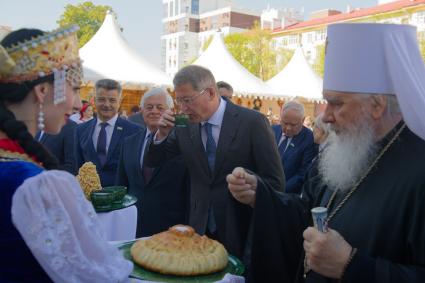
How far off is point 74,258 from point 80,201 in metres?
0.21

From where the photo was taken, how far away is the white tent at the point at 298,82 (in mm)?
19920

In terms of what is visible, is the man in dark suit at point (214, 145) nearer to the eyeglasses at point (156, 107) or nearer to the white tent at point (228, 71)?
the eyeglasses at point (156, 107)

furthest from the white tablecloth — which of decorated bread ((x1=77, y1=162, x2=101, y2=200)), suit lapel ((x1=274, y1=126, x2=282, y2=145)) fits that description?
suit lapel ((x1=274, y1=126, x2=282, y2=145))

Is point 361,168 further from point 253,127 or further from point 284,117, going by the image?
point 284,117

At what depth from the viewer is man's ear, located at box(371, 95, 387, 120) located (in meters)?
2.02

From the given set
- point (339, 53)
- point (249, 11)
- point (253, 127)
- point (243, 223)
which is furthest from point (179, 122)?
point (249, 11)

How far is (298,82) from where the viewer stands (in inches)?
806

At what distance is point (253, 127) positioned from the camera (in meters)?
3.71

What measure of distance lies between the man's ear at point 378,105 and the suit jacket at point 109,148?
12.0 feet

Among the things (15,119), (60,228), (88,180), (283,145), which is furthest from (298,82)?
(60,228)

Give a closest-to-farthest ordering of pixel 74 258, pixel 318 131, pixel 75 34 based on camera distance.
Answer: pixel 74 258
pixel 75 34
pixel 318 131

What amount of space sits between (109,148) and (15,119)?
140 inches

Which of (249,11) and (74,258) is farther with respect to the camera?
(249,11)

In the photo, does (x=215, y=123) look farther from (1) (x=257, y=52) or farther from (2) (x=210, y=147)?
(1) (x=257, y=52)
